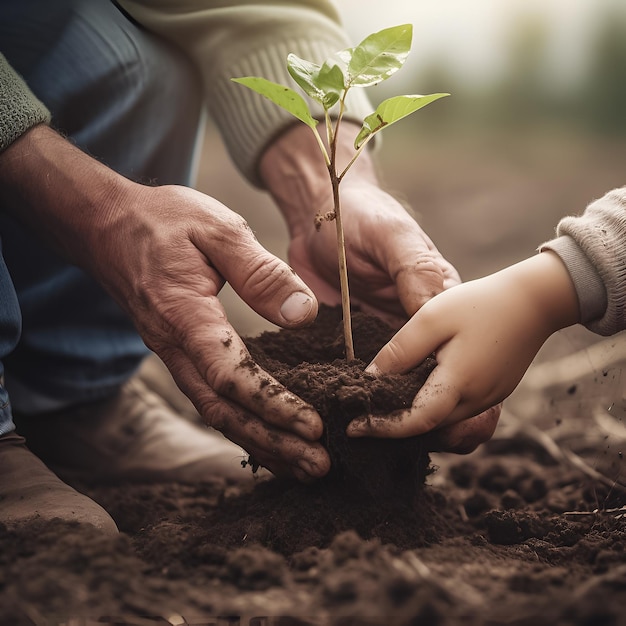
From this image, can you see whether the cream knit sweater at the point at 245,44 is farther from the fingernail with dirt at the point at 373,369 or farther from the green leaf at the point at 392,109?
the fingernail with dirt at the point at 373,369

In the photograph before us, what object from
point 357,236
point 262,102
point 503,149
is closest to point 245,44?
point 262,102

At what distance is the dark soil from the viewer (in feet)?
2.40

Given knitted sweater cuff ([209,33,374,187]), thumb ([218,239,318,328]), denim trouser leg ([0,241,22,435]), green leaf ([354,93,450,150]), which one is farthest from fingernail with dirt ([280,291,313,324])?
knitted sweater cuff ([209,33,374,187])

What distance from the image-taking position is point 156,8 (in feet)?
6.04

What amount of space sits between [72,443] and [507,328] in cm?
124

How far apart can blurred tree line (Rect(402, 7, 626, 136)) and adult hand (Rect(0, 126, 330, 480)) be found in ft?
11.5

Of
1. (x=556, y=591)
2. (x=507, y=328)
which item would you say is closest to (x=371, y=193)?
(x=507, y=328)

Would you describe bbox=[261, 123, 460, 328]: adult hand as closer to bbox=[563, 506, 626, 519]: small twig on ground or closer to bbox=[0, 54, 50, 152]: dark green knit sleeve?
bbox=[563, 506, 626, 519]: small twig on ground

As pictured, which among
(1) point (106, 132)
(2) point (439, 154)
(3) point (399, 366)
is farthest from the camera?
(2) point (439, 154)

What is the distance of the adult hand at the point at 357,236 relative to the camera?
1.33 meters

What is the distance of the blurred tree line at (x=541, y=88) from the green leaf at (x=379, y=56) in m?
3.48

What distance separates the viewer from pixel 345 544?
2.71ft

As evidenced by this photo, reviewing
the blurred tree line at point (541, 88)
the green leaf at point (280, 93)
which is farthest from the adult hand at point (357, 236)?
the blurred tree line at point (541, 88)

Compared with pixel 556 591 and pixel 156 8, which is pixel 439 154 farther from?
pixel 556 591
